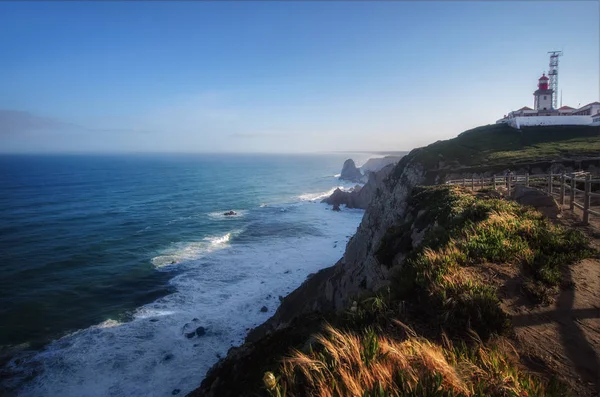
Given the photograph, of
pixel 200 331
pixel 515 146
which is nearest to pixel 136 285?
pixel 200 331

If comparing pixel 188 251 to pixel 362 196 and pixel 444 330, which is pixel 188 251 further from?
pixel 362 196

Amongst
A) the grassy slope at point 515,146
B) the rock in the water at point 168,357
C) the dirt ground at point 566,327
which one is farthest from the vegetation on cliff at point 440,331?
the grassy slope at point 515,146

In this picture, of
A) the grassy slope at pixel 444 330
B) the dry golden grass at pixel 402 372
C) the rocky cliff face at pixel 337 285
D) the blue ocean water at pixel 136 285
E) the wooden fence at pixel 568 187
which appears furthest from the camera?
the blue ocean water at pixel 136 285

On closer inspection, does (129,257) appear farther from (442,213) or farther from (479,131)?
(479,131)

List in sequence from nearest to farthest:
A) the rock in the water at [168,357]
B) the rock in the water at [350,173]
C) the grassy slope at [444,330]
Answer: the grassy slope at [444,330] < the rock in the water at [168,357] < the rock in the water at [350,173]

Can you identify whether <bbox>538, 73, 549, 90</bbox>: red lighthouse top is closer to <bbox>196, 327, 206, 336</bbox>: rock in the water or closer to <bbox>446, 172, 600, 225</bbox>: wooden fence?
<bbox>446, 172, 600, 225</bbox>: wooden fence

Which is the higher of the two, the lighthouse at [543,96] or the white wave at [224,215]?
the lighthouse at [543,96]

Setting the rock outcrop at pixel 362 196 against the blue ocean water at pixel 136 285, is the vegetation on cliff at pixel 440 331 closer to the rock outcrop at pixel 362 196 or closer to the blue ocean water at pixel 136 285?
the blue ocean water at pixel 136 285
